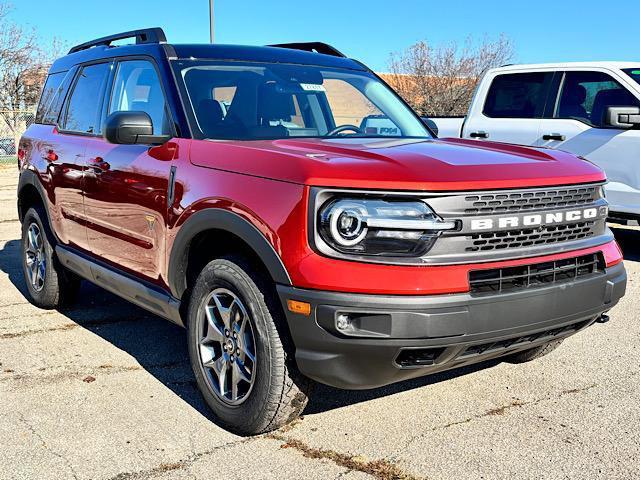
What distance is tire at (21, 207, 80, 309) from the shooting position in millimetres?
5551

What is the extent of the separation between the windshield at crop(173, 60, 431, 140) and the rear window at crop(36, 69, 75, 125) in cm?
186

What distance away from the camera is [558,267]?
10.6 feet

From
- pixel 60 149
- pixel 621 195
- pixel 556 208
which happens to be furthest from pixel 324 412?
pixel 621 195

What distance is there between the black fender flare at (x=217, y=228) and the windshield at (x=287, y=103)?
56cm

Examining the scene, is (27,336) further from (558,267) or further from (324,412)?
(558,267)

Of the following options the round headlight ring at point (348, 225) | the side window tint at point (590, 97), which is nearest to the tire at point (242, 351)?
the round headlight ring at point (348, 225)

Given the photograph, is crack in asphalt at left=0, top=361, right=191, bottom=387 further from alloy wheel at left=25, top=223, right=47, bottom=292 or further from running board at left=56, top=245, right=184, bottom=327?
alloy wheel at left=25, top=223, right=47, bottom=292

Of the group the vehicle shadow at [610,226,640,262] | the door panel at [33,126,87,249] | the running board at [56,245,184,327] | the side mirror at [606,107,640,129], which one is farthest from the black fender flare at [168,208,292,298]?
the vehicle shadow at [610,226,640,262]

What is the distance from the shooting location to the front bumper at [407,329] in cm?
285

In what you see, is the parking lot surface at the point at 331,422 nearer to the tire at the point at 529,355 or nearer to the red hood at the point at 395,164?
the tire at the point at 529,355

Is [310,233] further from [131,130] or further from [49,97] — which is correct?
[49,97]

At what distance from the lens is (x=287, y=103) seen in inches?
170

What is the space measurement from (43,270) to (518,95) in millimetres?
5893

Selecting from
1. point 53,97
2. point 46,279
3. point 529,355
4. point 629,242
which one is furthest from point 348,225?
point 629,242
